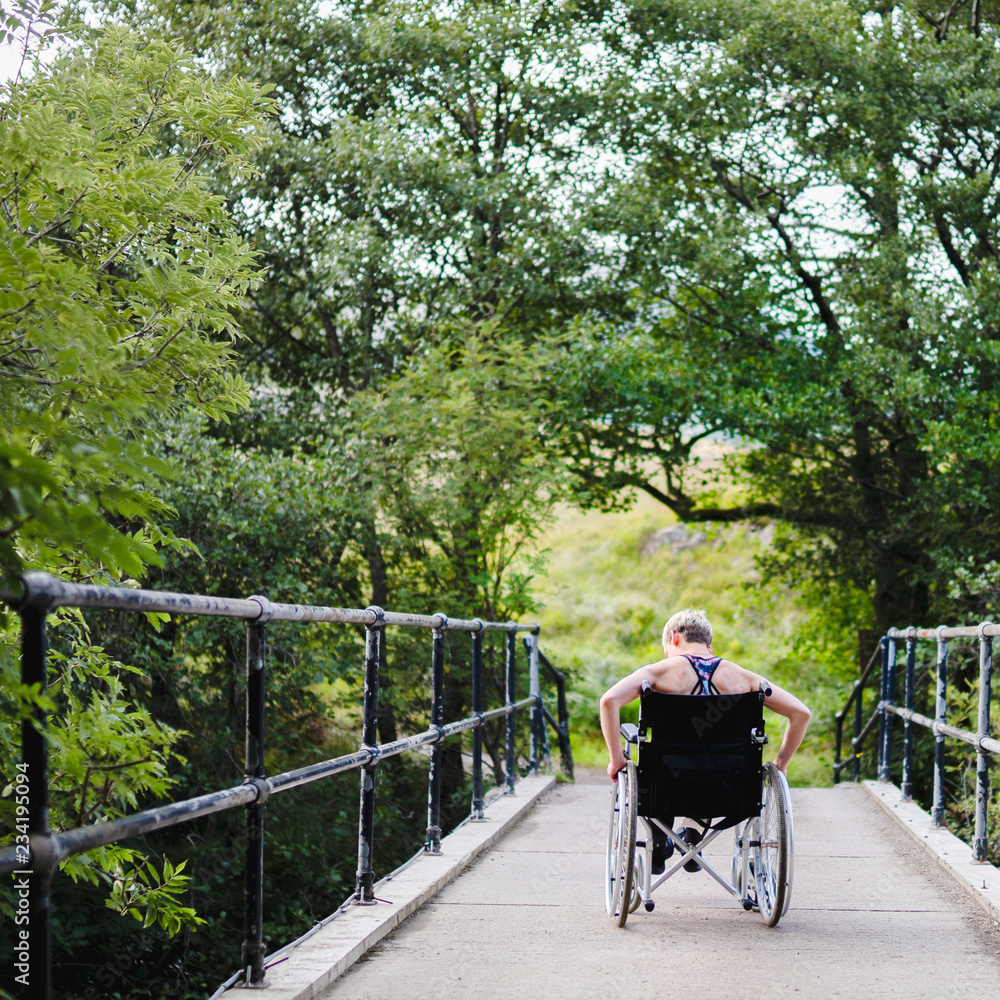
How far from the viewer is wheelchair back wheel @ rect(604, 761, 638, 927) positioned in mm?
3988

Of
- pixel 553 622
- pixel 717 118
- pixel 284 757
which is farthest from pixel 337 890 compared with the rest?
pixel 553 622

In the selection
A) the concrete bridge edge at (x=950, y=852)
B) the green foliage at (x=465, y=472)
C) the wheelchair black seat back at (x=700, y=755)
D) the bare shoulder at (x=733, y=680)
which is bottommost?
the concrete bridge edge at (x=950, y=852)

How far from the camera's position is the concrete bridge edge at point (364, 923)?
3172mm

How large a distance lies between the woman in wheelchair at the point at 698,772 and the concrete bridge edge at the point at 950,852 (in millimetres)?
973

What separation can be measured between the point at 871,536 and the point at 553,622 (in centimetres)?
1705

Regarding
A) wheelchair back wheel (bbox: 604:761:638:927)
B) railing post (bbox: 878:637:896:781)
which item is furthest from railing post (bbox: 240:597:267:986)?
railing post (bbox: 878:637:896:781)

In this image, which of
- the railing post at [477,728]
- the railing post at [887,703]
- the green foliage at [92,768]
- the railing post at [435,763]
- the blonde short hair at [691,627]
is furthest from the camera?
the railing post at [887,703]

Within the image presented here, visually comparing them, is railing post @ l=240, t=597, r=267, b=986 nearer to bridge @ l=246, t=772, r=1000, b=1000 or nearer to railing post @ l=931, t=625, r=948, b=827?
bridge @ l=246, t=772, r=1000, b=1000

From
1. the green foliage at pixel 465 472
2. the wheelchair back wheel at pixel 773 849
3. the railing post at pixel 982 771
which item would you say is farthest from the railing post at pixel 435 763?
A: the green foliage at pixel 465 472

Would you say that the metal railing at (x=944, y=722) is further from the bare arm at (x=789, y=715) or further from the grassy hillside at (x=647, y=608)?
the grassy hillside at (x=647, y=608)

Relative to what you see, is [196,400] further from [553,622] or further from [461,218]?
[553,622]

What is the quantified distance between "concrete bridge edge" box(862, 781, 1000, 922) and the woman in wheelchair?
3.19ft

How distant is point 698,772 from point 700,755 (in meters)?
0.07

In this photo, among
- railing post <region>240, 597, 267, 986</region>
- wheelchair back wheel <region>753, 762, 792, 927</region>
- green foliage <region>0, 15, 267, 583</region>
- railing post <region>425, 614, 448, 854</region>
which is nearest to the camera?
railing post <region>240, 597, 267, 986</region>
